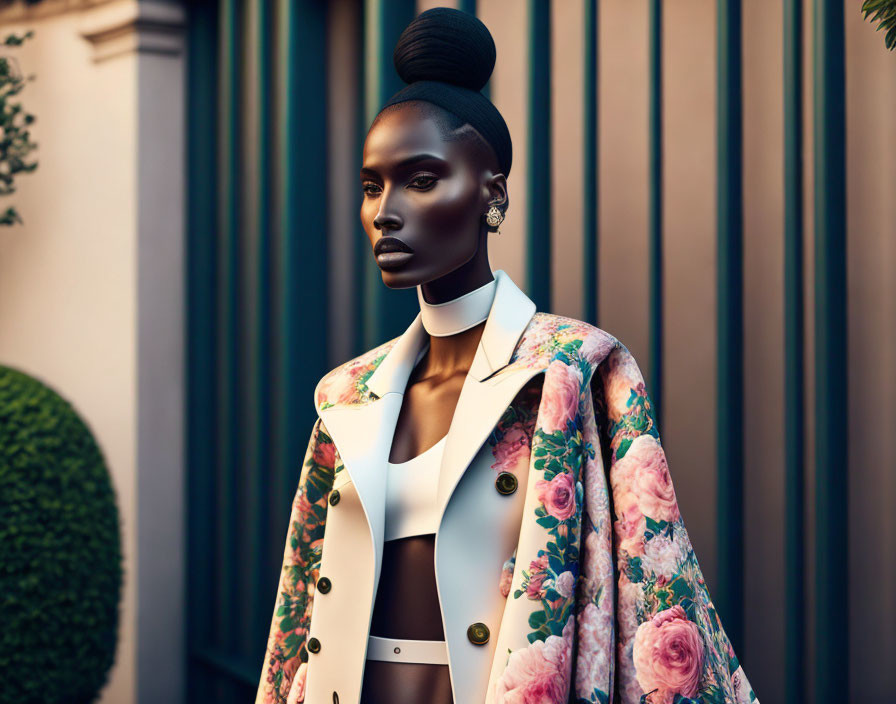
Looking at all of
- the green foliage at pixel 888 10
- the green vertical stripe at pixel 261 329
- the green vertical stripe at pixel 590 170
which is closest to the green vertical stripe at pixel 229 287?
the green vertical stripe at pixel 261 329

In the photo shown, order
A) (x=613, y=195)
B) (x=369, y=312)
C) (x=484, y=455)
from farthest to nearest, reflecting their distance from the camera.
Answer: (x=369, y=312) < (x=613, y=195) < (x=484, y=455)

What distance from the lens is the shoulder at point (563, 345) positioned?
1.70 m

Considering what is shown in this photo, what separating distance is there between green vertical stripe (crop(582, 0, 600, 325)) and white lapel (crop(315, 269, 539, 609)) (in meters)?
0.93

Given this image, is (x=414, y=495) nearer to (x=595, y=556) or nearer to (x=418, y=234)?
(x=595, y=556)

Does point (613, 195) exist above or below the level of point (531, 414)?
above

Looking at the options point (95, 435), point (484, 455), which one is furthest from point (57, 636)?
point (484, 455)

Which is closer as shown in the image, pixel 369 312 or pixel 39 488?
pixel 369 312

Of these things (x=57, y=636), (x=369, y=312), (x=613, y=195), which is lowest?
(x=57, y=636)

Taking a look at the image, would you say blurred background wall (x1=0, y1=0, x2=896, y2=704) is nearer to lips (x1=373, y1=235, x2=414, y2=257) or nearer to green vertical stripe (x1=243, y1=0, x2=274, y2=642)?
green vertical stripe (x1=243, y1=0, x2=274, y2=642)

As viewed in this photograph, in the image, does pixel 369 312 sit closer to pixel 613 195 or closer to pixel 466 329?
pixel 613 195

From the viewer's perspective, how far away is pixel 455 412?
173 centimetres

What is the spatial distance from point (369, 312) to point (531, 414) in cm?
179

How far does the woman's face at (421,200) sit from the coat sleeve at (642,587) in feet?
1.26

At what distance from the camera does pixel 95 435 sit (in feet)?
14.9
